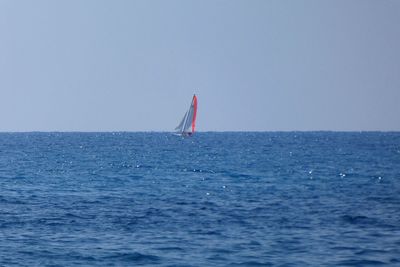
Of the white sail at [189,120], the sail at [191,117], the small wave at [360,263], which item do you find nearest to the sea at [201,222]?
the small wave at [360,263]

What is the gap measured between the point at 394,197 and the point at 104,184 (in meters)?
22.0

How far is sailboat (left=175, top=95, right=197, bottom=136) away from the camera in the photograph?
501 ft

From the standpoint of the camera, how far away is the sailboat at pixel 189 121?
501ft

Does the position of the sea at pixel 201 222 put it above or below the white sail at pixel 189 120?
below

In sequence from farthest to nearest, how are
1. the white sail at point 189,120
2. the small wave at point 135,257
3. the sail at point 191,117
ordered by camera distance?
the white sail at point 189,120
the sail at point 191,117
the small wave at point 135,257

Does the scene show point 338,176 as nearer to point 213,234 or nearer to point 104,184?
point 104,184

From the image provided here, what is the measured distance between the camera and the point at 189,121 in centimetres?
16075

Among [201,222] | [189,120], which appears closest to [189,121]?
[189,120]

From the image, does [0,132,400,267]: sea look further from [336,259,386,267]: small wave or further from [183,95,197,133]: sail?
[183,95,197,133]: sail

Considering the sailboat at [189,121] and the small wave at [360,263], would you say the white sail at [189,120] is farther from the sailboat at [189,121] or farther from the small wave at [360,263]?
the small wave at [360,263]

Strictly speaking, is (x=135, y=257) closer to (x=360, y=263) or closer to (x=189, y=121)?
(x=360, y=263)

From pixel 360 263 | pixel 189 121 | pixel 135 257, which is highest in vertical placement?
pixel 189 121

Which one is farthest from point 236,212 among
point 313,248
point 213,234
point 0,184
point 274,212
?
point 0,184

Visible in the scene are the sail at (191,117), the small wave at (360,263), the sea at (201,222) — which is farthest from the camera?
the sail at (191,117)
